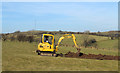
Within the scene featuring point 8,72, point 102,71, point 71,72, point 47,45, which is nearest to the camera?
point 8,72

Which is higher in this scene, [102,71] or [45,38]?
[45,38]

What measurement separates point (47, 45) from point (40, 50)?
4.03 ft

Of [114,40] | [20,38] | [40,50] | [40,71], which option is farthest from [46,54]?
[114,40]

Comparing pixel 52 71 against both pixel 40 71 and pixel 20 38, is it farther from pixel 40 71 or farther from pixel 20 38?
pixel 20 38

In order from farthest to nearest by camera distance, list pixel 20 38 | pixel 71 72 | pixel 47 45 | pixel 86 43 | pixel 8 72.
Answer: pixel 86 43, pixel 20 38, pixel 47 45, pixel 71 72, pixel 8 72

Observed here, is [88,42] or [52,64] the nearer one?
[52,64]

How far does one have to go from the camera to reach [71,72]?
40.6 ft

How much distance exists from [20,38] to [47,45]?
1275 inches

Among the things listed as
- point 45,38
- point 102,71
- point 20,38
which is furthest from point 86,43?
point 102,71

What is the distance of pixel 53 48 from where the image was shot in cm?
2314

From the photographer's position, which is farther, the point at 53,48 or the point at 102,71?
the point at 53,48

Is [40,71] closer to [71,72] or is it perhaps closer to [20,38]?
[71,72]

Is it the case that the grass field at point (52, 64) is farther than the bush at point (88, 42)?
No

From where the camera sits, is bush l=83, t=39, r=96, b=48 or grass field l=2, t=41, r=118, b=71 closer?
grass field l=2, t=41, r=118, b=71
